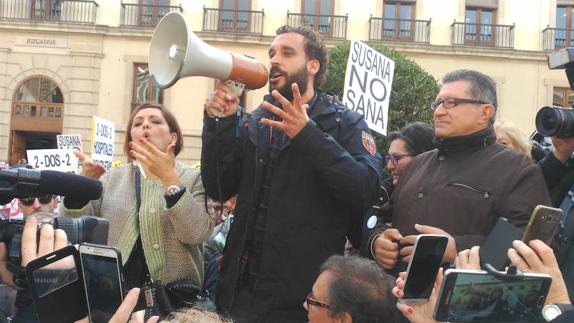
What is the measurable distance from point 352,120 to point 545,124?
2.64ft

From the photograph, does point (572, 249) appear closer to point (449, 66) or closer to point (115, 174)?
point (115, 174)

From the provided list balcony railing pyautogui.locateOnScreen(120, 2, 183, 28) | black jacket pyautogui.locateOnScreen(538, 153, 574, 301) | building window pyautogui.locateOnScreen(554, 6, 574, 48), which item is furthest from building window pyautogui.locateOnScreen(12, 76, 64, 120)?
black jacket pyautogui.locateOnScreen(538, 153, 574, 301)

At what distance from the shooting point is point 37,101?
21469mm

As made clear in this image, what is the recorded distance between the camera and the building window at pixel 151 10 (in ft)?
71.8

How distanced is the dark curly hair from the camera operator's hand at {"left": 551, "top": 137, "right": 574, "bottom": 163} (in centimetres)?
106

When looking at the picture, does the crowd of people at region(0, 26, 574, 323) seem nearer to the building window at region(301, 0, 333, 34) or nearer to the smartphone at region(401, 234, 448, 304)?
the smartphone at region(401, 234, 448, 304)

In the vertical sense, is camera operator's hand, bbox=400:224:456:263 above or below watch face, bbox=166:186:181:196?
below

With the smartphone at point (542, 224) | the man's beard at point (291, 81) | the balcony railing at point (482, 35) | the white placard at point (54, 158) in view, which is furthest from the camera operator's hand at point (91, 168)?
the balcony railing at point (482, 35)

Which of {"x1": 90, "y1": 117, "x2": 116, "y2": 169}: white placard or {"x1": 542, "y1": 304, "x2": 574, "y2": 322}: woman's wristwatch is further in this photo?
{"x1": 90, "y1": 117, "x2": 116, "y2": 169}: white placard

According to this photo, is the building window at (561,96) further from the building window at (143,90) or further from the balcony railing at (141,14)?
the building window at (143,90)

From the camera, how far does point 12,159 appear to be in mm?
A: 21625

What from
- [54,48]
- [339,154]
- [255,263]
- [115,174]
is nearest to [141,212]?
[115,174]

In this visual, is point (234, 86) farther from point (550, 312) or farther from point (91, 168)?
point (550, 312)

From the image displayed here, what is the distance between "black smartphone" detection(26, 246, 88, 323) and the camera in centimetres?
177
